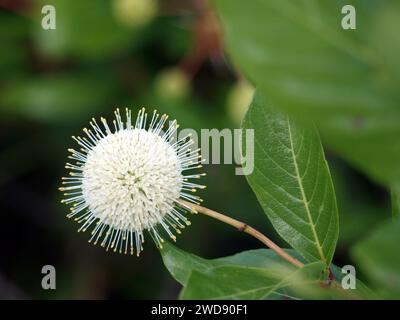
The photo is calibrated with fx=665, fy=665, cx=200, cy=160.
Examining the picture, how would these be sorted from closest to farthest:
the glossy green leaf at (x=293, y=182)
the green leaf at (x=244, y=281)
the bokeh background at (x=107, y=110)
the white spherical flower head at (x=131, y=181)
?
the green leaf at (x=244, y=281), the glossy green leaf at (x=293, y=182), the white spherical flower head at (x=131, y=181), the bokeh background at (x=107, y=110)

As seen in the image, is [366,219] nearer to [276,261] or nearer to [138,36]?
[138,36]

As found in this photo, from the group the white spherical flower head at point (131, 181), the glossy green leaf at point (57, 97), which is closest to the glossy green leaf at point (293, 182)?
the white spherical flower head at point (131, 181)

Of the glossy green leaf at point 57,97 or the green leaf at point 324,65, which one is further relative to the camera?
the glossy green leaf at point 57,97

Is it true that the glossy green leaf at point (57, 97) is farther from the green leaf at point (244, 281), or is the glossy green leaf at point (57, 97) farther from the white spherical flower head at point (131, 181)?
the green leaf at point (244, 281)

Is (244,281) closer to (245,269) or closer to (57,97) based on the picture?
(245,269)

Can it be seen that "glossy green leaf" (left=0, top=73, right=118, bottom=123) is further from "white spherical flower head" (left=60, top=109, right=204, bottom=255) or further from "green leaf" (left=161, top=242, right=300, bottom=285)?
"green leaf" (left=161, top=242, right=300, bottom=285)

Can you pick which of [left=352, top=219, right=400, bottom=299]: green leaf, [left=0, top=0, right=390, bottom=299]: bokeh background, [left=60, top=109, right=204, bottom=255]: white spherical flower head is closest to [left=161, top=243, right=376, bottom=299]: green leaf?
[left=60, top=109, right=204, bottom=255]: white spherical flower head
